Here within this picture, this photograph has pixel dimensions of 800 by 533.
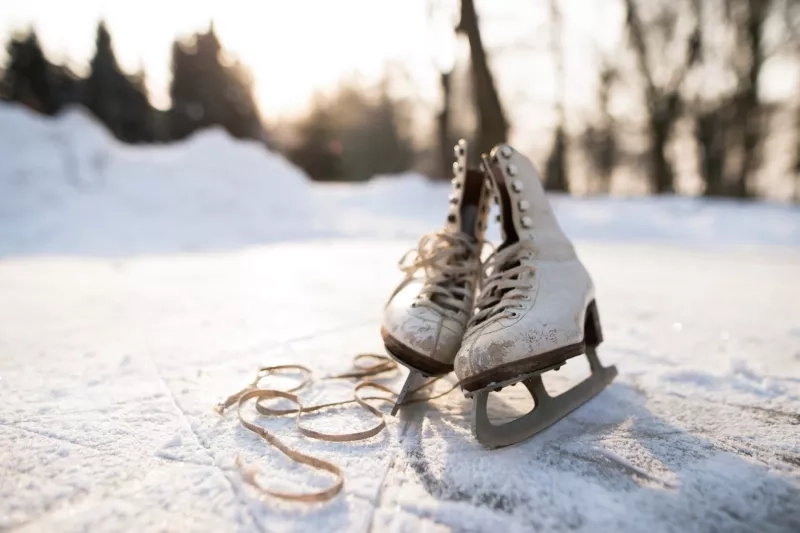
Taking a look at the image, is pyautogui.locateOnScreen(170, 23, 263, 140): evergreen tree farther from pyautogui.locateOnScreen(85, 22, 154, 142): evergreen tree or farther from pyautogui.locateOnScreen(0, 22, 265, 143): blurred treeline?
pyautogui.locateOnScreen(85, 22, 154, 142): evergreen tree

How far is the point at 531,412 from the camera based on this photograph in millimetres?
1160

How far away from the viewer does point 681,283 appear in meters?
3.20

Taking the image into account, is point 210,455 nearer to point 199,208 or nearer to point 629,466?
point 629,466

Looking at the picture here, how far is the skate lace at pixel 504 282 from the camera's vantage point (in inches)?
49.2

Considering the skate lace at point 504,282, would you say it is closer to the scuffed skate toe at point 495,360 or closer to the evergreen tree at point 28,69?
the scuffed skate toe at point 495,360

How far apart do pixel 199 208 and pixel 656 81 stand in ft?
47.9

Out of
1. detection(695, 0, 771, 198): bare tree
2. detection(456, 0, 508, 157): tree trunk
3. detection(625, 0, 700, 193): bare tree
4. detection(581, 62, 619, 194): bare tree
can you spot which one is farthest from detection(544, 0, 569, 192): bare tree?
Answer: detection(456, 0, 508, 157): tree trunk

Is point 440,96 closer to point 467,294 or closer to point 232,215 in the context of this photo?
point 232,215

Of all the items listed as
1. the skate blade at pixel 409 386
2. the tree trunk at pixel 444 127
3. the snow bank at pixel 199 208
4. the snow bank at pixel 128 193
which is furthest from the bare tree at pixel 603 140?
the skate blade at pixel 409 386

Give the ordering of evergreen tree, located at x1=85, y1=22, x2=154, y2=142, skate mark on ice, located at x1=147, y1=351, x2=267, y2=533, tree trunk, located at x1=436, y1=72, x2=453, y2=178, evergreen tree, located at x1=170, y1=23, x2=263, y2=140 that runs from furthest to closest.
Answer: evergreen tree, located at x1=85, y1=22, x2=154, y2=142 → evergreen tree, located at x1=170, y1=23, x2=263, y2=140 → tree trunk, located at x1=436, y1=72, x2=453, y2=178 → skate mark on ice, located at x1=147, y1=351, x2=267, y2=533

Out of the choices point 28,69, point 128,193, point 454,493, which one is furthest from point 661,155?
point 28,69

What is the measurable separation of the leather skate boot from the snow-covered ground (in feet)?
0.49

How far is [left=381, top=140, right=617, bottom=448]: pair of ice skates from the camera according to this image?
3.66 ft

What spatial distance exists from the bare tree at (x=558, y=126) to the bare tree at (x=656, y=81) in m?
2.49
